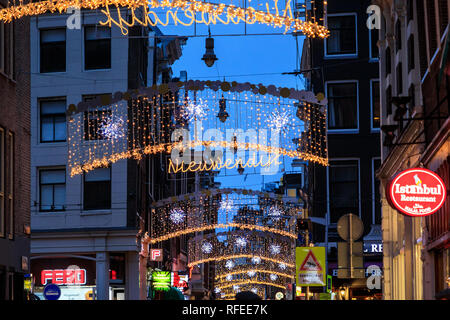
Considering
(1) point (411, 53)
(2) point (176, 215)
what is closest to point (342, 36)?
(2) point (176, 215)

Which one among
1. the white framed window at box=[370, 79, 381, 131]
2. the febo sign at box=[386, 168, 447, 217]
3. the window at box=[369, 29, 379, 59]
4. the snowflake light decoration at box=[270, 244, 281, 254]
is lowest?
the febo sign at box=[386, 168, 447, 217]

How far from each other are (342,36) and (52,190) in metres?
16.6

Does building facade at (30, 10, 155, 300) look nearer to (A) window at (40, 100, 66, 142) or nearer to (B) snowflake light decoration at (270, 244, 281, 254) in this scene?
(A) window at (40, 100, 66, 142)

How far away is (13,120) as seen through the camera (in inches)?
879

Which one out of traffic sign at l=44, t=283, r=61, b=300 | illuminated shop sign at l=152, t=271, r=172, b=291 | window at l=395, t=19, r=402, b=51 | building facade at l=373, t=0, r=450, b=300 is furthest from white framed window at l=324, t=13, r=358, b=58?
traffic sign at l=44, t=283, r=61, b=300

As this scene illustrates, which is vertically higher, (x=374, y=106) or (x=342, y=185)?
(x=374, y=106)

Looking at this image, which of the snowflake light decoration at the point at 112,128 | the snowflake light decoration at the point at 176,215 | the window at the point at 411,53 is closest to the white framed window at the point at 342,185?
the snowflake light decoration at the point at 176,215

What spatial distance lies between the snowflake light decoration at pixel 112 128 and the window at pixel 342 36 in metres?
12.1

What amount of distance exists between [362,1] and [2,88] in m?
27.8

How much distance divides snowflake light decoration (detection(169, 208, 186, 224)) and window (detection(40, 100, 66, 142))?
35.9 ft

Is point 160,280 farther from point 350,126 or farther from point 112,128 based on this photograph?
point 350,126

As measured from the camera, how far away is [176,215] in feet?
167

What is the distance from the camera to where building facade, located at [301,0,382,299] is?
4431 cm
